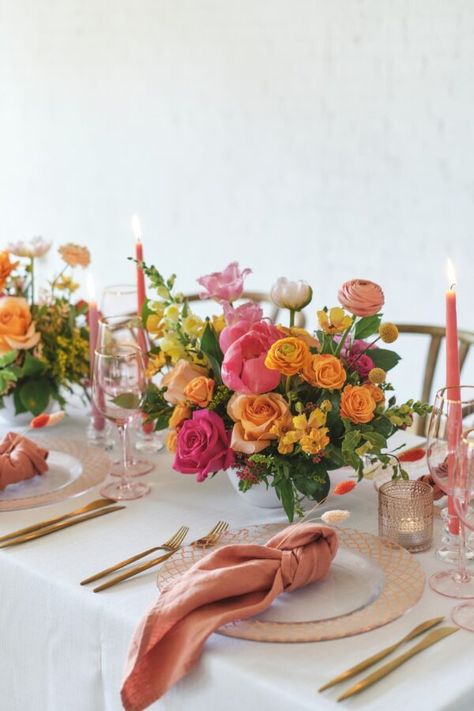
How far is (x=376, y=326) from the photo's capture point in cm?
137

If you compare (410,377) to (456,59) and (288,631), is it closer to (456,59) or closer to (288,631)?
(456,59)

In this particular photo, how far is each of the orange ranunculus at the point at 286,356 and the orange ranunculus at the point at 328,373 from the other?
1.2 inches

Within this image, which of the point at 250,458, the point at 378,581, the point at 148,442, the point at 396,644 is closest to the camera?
the point at 396,644

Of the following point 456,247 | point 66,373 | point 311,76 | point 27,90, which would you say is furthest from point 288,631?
point 27,90

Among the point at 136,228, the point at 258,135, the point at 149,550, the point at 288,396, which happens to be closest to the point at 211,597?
the point at 149,550

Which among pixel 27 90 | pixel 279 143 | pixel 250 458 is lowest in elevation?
pixel 250 458

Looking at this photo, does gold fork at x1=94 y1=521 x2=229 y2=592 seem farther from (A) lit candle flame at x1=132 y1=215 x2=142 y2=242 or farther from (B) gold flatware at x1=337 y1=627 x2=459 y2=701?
(A) lit candle flame at x1=132 y1=215 x2=142 y2=242

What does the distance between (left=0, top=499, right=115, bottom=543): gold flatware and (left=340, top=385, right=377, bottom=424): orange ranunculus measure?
392 mm

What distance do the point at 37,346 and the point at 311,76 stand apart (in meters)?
1.64

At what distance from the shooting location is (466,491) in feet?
3.48

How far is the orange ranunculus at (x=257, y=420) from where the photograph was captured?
1299mm

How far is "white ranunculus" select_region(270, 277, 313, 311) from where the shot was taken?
133cm

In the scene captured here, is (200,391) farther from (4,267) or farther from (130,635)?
(4,267)

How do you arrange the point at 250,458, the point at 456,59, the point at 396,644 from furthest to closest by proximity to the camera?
the point at 456,59, the point at 250,458, the point at 396,644
